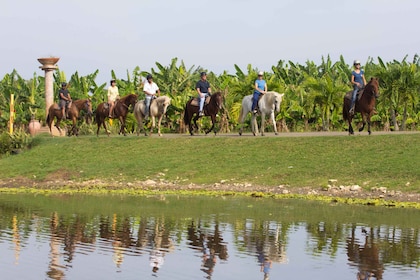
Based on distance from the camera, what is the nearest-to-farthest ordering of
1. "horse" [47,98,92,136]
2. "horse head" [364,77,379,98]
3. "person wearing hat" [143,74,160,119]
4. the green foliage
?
1. "horse head" [364,77,379,98]
2. "person wearing hat" [143,74,160,119]
3. the green foliage
4. "horse" [47,98,92,136]

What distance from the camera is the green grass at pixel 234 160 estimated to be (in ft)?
87.6

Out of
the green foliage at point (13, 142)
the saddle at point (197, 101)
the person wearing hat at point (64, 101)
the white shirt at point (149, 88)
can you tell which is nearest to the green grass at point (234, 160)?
the green foliage at point (13, 142)

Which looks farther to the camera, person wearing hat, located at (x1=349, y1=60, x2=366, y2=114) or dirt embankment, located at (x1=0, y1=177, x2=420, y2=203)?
person wearing hat, located at (x1=349, y1=60, x2=366, y2=114)

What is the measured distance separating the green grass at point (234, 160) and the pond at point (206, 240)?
3713mm

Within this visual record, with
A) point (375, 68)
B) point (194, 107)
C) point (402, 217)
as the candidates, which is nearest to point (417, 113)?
point (375, 68)

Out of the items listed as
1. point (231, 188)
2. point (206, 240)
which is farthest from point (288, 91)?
point (206, 240)

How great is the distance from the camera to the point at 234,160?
30250 mm

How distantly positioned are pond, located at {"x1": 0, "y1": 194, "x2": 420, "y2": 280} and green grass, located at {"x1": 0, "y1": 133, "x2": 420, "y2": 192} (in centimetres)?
371

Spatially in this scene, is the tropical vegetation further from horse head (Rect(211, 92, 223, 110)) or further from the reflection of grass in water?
the reflection of grass in water

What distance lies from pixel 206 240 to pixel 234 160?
13963 mm

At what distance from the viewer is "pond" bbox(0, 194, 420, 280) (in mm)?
13273

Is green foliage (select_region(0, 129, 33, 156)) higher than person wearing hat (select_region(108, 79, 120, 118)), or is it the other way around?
person wearing hat (select_region(108, 79, 120, 118))

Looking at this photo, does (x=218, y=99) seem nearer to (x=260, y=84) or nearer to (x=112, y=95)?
(x=260, y=84)

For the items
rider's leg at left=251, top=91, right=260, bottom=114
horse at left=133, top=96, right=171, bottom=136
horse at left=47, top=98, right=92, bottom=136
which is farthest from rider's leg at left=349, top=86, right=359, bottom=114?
horse at left=47, top=98, right=92, bottom=136
